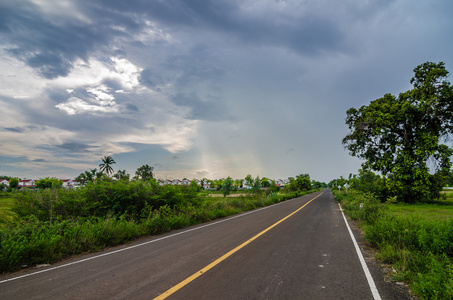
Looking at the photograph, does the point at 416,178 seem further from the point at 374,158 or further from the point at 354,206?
the point at 354,206

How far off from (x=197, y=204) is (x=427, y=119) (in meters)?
28.6

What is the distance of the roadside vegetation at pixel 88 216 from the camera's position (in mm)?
5938

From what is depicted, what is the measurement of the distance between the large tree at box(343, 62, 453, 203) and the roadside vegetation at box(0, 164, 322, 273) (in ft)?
76.2

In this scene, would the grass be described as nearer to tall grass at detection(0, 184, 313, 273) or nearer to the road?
the road

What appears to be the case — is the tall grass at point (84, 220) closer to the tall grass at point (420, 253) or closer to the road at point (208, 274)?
the road at point (208, 274)

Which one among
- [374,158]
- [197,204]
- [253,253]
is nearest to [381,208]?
[253,253]

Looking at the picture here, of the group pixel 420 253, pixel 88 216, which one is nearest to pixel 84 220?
pixel 88 216

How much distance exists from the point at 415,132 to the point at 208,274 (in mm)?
31344

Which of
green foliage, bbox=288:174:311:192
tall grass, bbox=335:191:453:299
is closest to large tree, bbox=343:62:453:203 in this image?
tall grass, bbox=335:191:453:299

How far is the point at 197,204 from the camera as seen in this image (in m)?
13.4

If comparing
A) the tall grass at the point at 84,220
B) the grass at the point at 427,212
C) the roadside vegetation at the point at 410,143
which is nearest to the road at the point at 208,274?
the tall grass at the point at 84,220

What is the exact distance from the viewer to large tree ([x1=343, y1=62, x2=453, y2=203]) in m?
23.5

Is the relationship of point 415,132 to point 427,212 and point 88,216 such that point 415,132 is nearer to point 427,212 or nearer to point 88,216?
point 427,212

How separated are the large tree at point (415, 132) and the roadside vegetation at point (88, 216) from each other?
2322cm
